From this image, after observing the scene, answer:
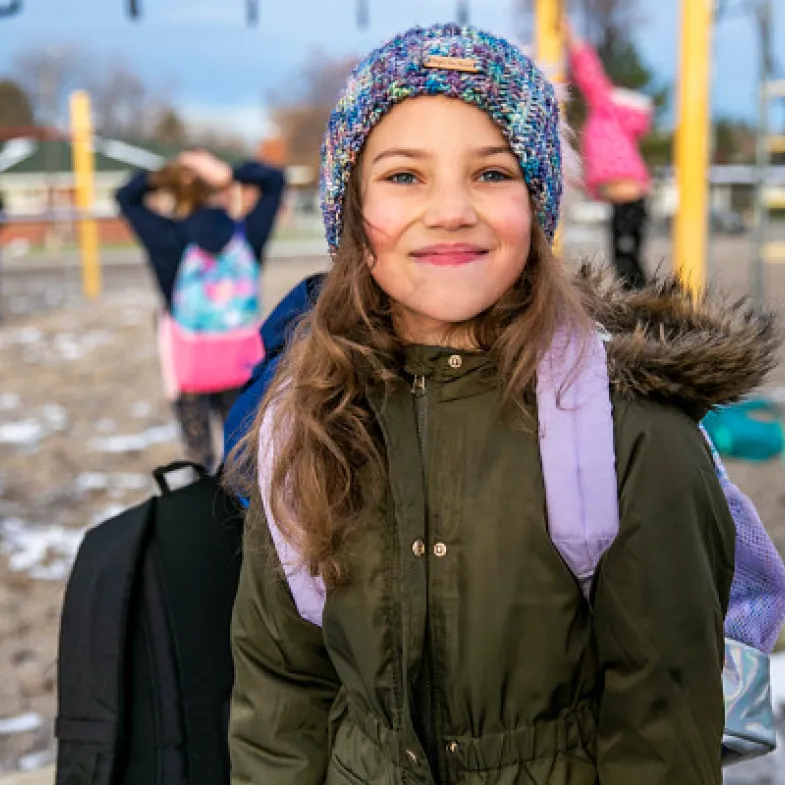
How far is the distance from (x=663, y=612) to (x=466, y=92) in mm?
662

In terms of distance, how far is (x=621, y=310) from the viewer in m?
1.27

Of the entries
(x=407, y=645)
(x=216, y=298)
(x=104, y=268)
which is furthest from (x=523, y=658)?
(x=104, y=268)

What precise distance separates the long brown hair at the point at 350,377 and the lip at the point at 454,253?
0.08 m

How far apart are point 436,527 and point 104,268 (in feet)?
68.2

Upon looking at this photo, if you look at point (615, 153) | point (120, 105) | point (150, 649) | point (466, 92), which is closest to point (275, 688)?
point (150, 649)

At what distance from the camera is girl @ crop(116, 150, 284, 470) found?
12.4ft

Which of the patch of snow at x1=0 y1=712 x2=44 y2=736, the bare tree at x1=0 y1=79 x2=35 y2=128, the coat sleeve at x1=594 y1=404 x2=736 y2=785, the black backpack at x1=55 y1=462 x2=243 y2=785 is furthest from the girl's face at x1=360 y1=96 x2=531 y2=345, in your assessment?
the bare tree at x1=0 y1=79 x2=35 y2=128

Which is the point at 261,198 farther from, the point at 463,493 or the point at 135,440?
the point at 463,493

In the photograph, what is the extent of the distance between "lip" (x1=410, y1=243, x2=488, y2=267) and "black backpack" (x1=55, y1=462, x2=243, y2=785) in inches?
25.3

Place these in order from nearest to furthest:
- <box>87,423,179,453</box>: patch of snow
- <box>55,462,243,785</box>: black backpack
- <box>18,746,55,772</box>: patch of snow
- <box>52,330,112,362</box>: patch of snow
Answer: <box>55,462,243,785</box>: black backpack → <box>18,746,55,772</box>: patch of snow → <box>87,423,179,453</box>: patch of snow → <box>52,330,112,362</box>: patch of snow

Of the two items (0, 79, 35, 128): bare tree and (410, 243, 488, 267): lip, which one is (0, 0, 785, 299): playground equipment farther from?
(0, 79, 35, 128): bare tree

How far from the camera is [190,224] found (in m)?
3.79

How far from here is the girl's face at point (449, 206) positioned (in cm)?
116

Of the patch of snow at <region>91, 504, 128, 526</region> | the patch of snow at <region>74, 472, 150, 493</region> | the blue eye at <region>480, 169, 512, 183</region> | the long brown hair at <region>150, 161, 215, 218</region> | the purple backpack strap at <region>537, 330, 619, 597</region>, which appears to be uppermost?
the long brown hair at <region>150, 161, 215, 218</region>
